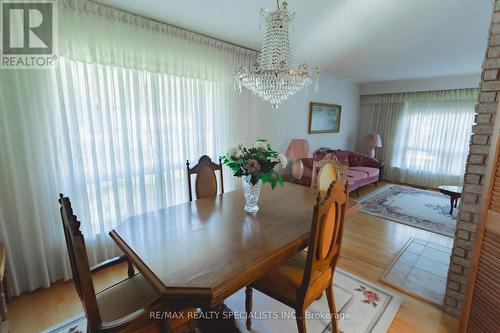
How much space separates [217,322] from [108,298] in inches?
30.3

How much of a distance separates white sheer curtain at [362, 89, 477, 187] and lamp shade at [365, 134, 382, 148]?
0.41m

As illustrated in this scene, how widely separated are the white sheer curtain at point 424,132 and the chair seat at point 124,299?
244 inches

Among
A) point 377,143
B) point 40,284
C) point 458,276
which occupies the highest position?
Result: point 377,143

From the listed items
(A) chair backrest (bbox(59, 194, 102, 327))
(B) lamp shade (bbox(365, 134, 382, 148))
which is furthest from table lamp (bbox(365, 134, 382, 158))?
(A) chair backrest (bbox(59, 194, 102, 327))

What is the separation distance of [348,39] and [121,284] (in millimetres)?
3750

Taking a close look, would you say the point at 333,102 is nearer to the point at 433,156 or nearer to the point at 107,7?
the point at 433,156

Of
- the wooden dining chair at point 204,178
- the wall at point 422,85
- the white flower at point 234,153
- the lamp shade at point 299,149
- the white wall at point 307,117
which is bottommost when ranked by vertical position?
the wooden dining chair at point 204,178

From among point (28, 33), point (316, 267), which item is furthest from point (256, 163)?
point (28, 33)

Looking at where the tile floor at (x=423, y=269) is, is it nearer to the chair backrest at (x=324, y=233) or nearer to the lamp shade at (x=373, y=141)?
the chair backrest at (x=324, y=233)

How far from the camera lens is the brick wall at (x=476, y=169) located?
1.49 meters

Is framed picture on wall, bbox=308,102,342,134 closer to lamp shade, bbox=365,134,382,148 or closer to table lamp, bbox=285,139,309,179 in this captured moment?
lamp shade, bbox=365,134,382,148

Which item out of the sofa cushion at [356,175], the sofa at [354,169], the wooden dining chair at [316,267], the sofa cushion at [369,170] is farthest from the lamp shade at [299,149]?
the wooden dining chair at [316,267]

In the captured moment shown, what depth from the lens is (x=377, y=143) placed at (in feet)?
18.7

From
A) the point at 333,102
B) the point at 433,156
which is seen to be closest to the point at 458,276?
the point at 333,102
